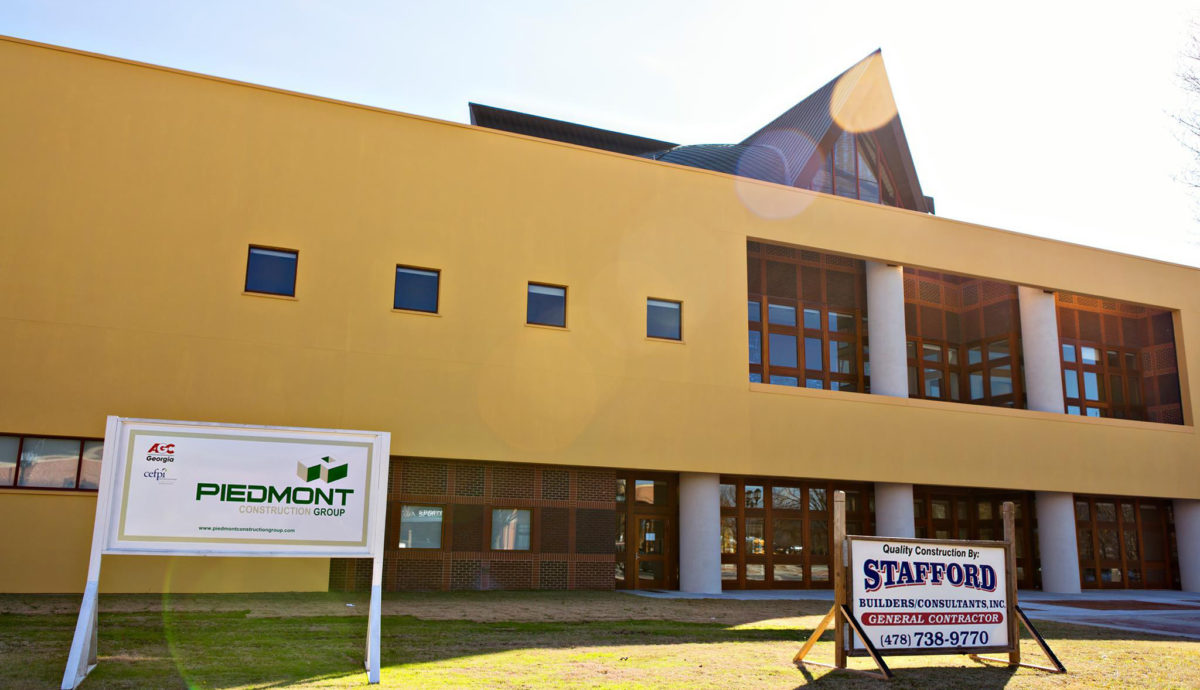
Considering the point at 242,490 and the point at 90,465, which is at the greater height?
the point at 90,465

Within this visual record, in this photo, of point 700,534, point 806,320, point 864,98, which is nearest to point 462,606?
point 700,534

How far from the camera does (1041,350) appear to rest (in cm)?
2425

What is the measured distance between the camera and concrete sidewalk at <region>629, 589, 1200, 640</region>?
15.2 metres

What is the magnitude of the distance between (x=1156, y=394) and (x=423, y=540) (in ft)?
71.1

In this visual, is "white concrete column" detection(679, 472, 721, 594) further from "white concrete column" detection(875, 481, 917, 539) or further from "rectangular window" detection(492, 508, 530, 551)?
"white concrete column" detection(875, 481, 917, 539)

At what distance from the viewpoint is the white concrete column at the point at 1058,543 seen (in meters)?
23.2

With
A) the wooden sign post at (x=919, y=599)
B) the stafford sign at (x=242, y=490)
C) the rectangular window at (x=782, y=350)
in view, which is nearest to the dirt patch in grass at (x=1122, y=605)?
the rectangular window at (x=782, y=350)

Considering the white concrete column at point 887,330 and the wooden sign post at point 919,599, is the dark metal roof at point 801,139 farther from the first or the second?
the wooden sign post at point 919,599

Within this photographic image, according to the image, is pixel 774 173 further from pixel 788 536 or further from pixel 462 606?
pixel 462 606

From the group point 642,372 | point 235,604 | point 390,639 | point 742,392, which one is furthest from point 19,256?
point 742,392

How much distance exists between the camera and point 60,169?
1588 centimetres

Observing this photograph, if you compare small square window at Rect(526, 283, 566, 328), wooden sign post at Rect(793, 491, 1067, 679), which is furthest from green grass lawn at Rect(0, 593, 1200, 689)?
small square window at Rect(526, 283, 566, 328)

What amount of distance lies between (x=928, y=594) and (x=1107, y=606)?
11766mm

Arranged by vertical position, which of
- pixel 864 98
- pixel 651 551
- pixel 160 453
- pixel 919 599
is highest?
pixel 864 98
